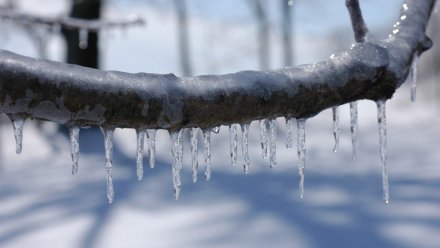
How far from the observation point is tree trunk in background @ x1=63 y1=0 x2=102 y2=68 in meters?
10.5

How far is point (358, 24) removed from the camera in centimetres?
115

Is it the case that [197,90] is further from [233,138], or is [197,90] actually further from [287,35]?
[287,35]

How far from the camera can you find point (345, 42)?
97.9 ft

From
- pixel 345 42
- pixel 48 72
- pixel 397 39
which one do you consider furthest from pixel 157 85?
pixel 345 42

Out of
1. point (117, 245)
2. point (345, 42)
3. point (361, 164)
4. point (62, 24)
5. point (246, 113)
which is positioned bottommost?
point (117, 245)

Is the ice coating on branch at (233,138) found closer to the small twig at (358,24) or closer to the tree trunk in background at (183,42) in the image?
the small twig at (358,24)

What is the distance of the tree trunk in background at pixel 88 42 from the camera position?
10461mm

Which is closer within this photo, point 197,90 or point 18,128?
point 197,90

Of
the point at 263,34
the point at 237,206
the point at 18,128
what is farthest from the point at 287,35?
the point at 18,128

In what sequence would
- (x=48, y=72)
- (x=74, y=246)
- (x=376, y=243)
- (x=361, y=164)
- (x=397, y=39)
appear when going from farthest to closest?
(x=361, y=164) < (x=74, y=246) < (x=376, y=243) < (x=397, y=39) < (x=48, y=72)

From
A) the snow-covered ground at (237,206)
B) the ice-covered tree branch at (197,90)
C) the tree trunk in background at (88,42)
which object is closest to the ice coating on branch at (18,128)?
the ice-covered tree branch at (197,90)

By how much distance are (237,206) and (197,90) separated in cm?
263

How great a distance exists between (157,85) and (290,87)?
217 millimetres

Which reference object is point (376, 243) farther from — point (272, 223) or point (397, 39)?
point (397, 39)
